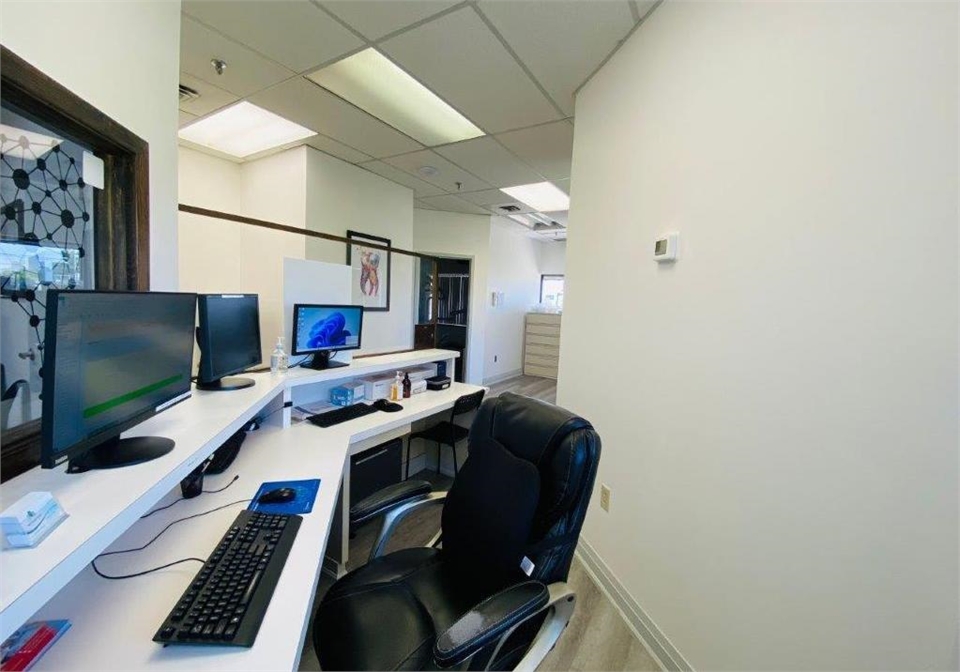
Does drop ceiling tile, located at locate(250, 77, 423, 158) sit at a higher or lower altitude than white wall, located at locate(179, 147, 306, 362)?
higher

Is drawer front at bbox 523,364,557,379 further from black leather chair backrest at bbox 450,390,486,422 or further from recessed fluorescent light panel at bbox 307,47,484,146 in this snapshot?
recessed fluorescent light panel at bbox 307,47,484,146

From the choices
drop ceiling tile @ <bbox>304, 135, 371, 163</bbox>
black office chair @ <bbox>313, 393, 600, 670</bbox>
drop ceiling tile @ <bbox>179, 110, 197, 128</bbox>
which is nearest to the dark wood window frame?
black office chair @ <bbox>313, 393, 600, 670</bbox>

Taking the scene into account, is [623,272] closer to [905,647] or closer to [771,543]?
[771,543]

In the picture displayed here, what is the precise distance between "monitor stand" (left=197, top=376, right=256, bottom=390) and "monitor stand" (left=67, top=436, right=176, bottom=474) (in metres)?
0.57

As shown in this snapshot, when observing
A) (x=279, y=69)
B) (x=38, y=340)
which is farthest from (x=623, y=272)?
(x=279, y=69)

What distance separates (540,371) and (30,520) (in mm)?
6658

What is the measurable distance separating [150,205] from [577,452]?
1.75 metres

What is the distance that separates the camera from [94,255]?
4.01 ft

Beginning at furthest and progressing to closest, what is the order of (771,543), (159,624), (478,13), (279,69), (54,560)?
(279,69) → (478,13) → (771,543) → (159,624) → (54,560)

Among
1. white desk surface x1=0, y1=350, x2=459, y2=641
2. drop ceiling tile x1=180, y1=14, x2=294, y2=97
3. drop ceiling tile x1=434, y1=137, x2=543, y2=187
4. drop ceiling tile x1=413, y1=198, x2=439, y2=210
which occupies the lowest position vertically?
white desk surface x1=0, y1=350, x2=459, y2=641

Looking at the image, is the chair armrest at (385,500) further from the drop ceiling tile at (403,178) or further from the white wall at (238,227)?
the drop ceiling tile at (403,178)

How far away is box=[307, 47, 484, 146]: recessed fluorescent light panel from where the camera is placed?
2266 mm

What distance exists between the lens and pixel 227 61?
2.18 m

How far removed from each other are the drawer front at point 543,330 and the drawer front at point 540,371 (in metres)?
0.61
